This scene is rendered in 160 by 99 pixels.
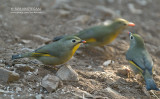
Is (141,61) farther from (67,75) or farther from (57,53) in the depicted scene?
(57,53)

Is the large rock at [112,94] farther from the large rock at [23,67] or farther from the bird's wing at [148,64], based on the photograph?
the large rock at [23,67]

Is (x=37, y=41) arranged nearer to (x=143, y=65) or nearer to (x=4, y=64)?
(x=4, y=64)

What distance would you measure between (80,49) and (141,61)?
6.00 feet

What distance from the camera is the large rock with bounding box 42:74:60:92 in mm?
4316

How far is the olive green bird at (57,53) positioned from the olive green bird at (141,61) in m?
1.30

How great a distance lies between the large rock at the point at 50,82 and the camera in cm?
432

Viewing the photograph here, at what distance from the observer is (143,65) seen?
5.22m

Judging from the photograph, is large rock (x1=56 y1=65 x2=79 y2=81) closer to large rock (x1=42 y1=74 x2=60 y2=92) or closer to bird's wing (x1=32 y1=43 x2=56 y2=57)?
large rock (x1=42 y1=74 x2=60 y2=92)

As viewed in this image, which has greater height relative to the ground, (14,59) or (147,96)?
(14,59)

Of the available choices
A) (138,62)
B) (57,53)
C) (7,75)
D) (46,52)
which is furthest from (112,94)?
(7,75)

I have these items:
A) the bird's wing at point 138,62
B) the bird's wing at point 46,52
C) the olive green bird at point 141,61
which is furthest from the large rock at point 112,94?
the bird's wing at point 46,52

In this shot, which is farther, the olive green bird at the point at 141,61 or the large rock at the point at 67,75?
the olive green bird at the point at 141,61

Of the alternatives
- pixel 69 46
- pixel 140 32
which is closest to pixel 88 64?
pixel 69 46

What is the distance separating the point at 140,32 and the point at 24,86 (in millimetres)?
5258
